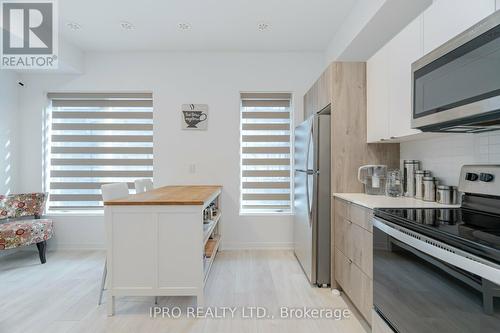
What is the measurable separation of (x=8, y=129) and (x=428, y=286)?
4750 mm

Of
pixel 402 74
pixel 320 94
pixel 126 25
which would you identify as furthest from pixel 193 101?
pixel 402 74

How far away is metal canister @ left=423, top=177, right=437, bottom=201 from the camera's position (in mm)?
1923

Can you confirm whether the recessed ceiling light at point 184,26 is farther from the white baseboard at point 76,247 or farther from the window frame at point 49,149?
the white baseboard at point 76,247

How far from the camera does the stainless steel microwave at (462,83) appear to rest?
106cm

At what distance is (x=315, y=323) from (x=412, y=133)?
1.54m

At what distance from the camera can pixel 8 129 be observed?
3451 millimetres

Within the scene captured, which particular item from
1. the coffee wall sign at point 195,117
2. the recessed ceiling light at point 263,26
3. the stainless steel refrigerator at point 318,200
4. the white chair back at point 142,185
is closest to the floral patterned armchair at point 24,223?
the white chair back at point 142,185

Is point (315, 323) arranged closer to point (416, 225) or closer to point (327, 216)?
point (327, 216)

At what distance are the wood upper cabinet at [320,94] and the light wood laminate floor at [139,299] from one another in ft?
5.96

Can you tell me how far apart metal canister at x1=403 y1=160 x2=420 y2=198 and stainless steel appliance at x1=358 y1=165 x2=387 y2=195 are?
17 cm

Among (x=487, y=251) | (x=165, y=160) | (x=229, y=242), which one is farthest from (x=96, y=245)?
(x=487, y=251)

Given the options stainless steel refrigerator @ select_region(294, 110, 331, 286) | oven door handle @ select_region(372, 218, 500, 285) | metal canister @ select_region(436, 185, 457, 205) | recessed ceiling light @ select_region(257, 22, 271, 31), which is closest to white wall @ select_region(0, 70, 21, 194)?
recessed ceiling light @ select_region(257, 22, 271, 31)

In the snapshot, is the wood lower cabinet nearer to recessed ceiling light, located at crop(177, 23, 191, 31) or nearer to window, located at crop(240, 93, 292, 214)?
window, located at crop(240, 93, 292, 214)

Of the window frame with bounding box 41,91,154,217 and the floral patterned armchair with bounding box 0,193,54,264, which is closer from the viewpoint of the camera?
the floral patterned armchair with bounding box 0,193,54,264
